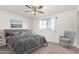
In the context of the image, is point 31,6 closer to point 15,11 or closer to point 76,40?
point 15,11

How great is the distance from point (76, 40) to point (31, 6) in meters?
0.95

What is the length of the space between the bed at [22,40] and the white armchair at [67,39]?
1.00ft

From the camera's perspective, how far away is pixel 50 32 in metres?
1.50

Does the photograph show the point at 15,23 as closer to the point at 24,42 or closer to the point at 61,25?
the point at 24,42

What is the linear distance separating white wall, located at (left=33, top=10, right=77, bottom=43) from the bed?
11 cm

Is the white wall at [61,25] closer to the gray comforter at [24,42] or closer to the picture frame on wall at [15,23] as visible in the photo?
the gray comforter at [24,42]

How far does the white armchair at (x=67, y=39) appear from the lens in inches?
55.5

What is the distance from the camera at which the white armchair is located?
1.41 meters

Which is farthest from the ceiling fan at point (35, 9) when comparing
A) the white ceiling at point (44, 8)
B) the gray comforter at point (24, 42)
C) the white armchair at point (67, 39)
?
the white armchair at point (67, 39)

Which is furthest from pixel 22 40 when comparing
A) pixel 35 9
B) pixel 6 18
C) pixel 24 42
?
pixel 35 9

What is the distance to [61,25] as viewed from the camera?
1.46m

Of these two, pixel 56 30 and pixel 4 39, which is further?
pixel 56 30
